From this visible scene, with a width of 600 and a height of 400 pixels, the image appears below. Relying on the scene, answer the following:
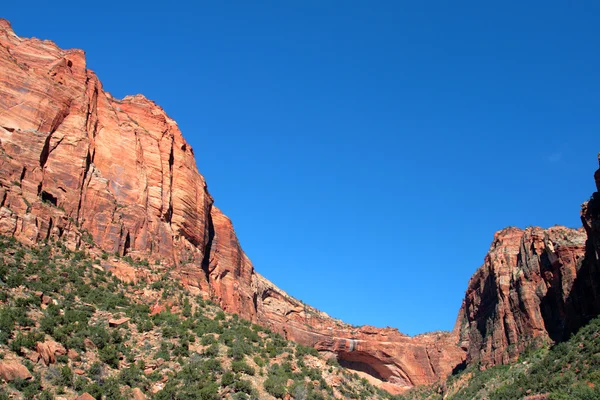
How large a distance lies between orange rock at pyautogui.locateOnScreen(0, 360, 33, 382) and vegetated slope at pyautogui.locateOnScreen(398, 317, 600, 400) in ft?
122

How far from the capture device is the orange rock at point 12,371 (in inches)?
1020

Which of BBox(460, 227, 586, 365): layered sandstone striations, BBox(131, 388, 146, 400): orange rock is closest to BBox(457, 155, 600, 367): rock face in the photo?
BBox(460, 227, 586, 365): layered sandstone striations

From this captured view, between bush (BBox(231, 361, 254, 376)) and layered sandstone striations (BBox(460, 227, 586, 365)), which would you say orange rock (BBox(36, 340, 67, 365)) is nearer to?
bush (BBox(231, 361, 254, 376))

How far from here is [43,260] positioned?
127ft

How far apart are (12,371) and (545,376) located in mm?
47157

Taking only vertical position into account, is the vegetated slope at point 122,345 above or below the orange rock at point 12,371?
above

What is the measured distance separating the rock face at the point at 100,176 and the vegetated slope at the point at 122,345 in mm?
2967

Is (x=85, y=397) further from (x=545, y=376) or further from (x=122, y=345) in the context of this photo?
(x=545, y=376)

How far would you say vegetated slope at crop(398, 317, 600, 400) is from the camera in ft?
155

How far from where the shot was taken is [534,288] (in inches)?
3029

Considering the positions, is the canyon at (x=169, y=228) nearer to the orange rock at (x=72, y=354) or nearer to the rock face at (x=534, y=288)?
the rock face at (x=534, y=288)

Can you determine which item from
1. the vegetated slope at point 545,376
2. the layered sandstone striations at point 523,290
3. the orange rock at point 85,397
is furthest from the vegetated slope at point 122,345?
the layered sandstone striations at point 523,290

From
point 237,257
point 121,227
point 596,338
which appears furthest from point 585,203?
point 121,227

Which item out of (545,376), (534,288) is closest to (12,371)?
(545,376)
